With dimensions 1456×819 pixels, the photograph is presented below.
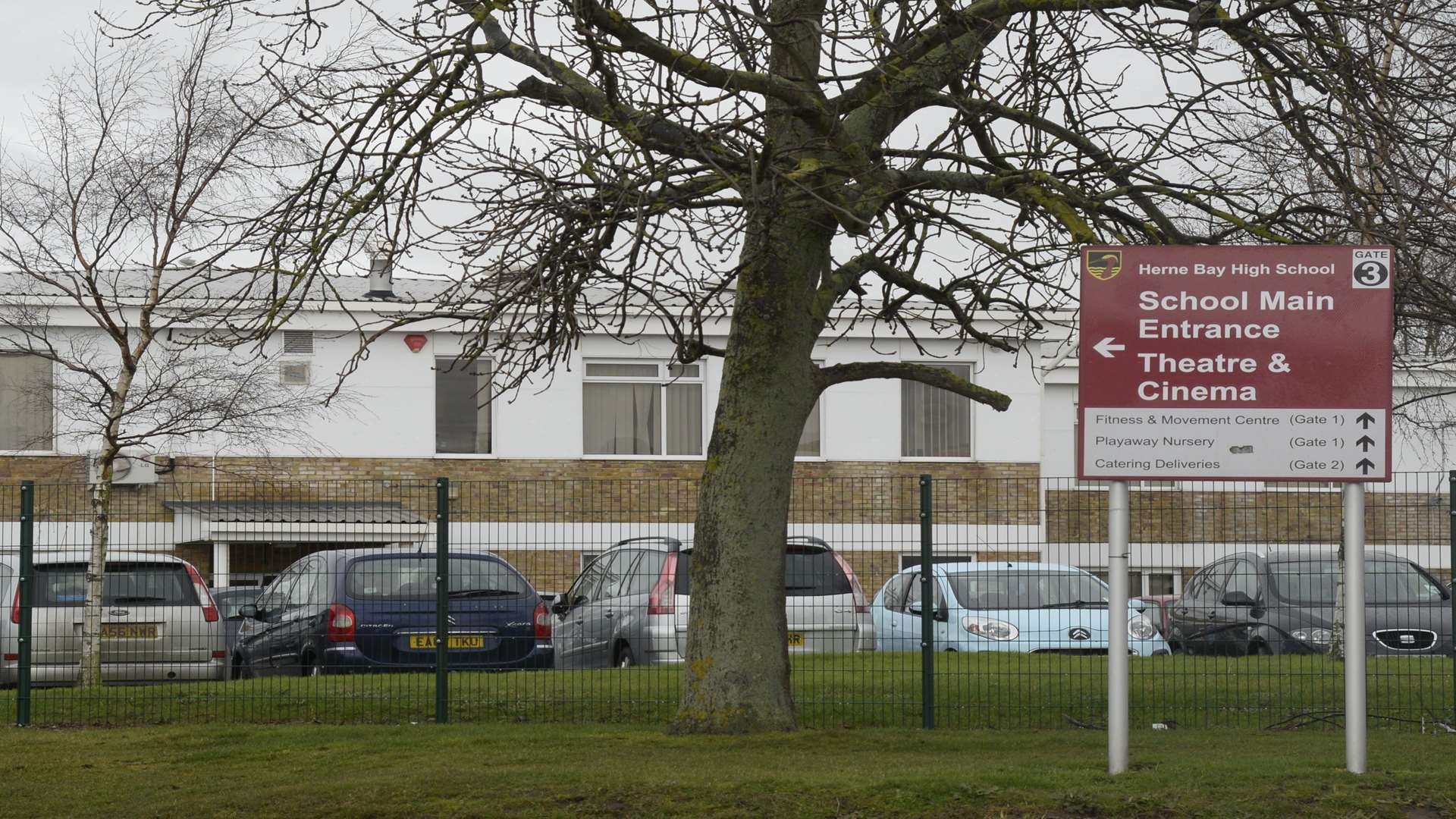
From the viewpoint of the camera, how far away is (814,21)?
9.11 m

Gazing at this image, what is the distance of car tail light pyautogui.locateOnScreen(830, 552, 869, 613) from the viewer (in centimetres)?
1298

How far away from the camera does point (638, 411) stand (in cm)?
2642

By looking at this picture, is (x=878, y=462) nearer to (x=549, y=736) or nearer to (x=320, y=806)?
(x=549, y=736)

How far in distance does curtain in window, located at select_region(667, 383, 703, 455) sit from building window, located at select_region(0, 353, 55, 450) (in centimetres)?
941

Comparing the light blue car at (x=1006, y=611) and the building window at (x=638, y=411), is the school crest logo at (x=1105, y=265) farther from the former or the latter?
the building window at (x=638, y=411)

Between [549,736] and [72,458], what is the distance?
15.5 m

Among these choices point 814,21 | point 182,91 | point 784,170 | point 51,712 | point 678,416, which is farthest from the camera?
point 678,416

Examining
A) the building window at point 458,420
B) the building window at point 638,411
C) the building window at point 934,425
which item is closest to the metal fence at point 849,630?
the building window at point 458,420

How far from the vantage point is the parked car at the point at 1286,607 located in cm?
1269

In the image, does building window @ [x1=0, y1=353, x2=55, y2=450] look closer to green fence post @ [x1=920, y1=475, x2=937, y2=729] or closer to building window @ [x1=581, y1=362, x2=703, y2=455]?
building window @ [x1=581, y1=362, x2=703, y2=455]

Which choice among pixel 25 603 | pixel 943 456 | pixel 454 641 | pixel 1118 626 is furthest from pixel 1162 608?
pixel 943 456

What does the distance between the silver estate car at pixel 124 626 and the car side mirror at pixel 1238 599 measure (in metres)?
8.29

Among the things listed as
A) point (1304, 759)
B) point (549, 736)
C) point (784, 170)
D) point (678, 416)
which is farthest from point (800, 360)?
point (678, 416)

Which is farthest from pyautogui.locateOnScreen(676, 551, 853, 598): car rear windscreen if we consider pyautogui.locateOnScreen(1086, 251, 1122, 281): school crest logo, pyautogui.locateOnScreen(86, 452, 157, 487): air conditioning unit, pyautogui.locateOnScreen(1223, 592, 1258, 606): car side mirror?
pyautogui.locateOnScreen(86, 452, 157, 487): air conditioning unit
